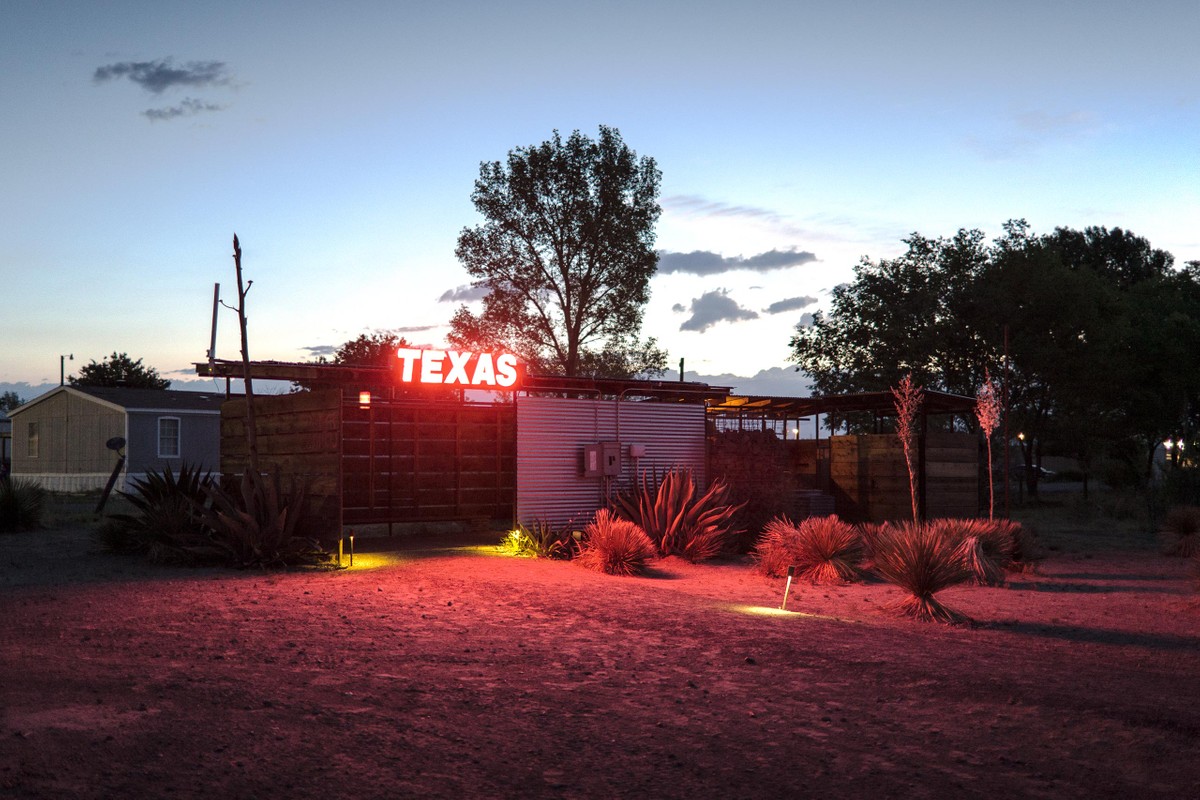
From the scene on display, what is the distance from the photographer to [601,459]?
A: 18.5 metres

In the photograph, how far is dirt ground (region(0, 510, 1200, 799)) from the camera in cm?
483

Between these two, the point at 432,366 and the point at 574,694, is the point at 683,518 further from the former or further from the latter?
the point at 574,694

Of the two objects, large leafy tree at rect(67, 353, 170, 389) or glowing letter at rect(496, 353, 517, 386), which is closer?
glowing letter at rect(496, 353, 517, 386)

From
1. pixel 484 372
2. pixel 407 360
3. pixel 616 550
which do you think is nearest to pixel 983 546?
pixel 616 550

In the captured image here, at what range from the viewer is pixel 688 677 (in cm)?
711

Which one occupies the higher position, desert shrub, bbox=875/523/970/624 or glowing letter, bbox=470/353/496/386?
glowing letter, bbox=470/353/496/386

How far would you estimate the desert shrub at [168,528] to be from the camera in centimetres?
1351

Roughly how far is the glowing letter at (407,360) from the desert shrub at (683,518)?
14.2ft

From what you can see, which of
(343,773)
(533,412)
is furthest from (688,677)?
(533,412)

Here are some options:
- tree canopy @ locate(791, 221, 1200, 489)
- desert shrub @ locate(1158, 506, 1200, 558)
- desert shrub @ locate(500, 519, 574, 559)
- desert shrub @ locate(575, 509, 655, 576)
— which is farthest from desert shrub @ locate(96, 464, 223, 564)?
tree canopy @ locate(791, 221, 1200, 489)

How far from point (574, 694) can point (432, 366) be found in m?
11.1

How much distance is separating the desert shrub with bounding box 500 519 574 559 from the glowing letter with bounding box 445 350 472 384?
113 inches

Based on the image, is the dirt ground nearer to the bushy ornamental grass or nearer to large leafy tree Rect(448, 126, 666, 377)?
the bushy ornamental grass

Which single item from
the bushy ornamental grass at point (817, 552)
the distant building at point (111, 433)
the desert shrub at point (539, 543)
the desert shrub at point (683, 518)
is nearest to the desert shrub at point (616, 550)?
the desert shrub at point (539, 543)
